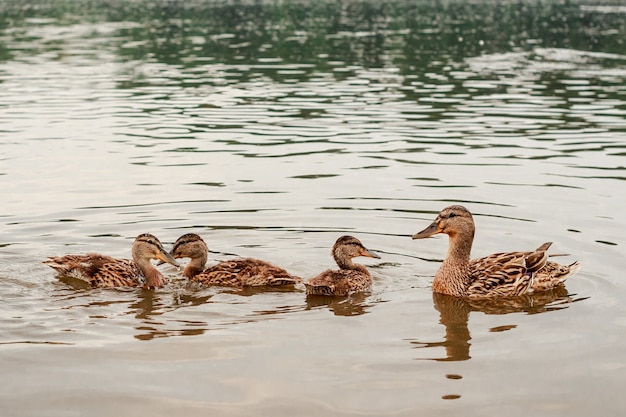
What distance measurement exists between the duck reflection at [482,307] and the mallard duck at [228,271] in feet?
5.80

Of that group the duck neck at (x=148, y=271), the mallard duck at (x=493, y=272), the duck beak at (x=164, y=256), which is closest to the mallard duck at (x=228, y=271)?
the duck beak at (x=164, y=256)

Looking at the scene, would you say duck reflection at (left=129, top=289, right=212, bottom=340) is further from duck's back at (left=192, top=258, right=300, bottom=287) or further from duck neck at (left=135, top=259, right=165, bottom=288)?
duck's back at (left=192, top=258, right=300, bottom=287)

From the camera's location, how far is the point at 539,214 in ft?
47.6

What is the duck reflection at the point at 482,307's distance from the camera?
986 centimetres

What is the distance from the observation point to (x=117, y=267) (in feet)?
37.0

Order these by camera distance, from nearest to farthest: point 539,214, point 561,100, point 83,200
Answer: point 539,214
point 83,200
point 561,100

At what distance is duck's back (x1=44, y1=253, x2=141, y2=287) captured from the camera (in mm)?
11250

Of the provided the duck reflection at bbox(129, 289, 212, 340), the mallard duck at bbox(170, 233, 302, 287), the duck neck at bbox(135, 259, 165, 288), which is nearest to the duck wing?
the mallard duck at bbox(170, 233, 302, 287)

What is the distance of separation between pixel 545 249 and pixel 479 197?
4.29 m

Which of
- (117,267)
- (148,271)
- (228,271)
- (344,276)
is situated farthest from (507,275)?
(117,267)

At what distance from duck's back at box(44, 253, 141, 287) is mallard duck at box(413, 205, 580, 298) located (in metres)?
3.41

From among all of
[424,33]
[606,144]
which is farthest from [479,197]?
[424,33]

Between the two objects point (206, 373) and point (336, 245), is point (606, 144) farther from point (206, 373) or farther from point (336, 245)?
point (206, 373)

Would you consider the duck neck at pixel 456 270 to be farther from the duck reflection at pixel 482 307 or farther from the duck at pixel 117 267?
the duck at pixel 117 267
